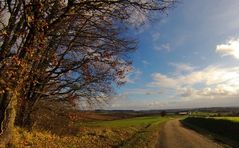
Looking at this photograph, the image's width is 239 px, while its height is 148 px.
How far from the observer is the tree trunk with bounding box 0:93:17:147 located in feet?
42.4

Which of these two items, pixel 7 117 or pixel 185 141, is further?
pixel 185 141

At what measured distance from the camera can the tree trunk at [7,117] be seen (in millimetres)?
12930

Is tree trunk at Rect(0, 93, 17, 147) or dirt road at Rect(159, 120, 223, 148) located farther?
dirt road at Rect(159, 120, 223, 148)

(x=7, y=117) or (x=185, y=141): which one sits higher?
(x=7, y=117)

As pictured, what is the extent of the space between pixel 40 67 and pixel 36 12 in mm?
7133

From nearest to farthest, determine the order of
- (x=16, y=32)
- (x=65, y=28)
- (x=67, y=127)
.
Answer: (x=16, y=32), (x=65, y=28), (x=67, y=127)

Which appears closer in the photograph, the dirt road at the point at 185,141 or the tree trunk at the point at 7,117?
the tree trunk at the point at 7,117

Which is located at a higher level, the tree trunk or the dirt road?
the tree trunk

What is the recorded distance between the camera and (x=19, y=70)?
11.6 m

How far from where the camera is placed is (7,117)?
13578 millimetres

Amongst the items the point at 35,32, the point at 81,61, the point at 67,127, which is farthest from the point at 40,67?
the point at 67,127

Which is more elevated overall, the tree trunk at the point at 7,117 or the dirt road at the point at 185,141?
the tree trunk at the point at 7,117

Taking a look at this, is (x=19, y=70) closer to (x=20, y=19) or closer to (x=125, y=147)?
(x=20, y=19)

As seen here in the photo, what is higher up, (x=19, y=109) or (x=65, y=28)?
(x=65, y=28)
